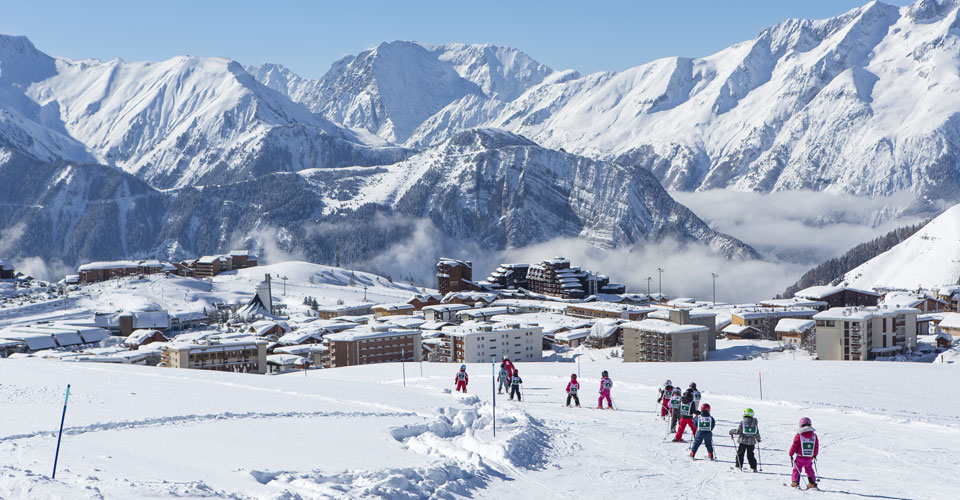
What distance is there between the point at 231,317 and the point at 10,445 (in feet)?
336

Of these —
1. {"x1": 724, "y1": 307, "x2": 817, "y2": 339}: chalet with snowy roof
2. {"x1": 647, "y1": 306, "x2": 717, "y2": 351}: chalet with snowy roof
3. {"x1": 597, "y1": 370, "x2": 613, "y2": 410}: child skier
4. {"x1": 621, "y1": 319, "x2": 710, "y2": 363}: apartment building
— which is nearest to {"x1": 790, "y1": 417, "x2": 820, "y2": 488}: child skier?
{"x1": 597, "y1": 370, "x2": 613, "y2": 410}: child skier

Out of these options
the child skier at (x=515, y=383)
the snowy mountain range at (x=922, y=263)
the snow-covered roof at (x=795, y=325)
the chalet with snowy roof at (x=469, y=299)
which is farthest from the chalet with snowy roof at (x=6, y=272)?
the snowy mountain range at (x=922, y=263)

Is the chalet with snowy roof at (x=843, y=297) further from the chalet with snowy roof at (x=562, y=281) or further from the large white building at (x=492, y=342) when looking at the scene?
the large white building at (x=492, y=342)

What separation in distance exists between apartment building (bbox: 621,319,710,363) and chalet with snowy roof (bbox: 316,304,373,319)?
162 feet

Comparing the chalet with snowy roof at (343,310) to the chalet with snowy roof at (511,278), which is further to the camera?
the chalet with snowy roof at (511,278)

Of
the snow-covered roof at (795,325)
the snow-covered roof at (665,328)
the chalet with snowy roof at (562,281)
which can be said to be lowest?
the snow-covered roof at (795,325)

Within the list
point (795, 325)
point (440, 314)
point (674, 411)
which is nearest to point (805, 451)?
point (674, 411)

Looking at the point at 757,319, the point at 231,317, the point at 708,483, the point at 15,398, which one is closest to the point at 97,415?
→ the point at 15,398

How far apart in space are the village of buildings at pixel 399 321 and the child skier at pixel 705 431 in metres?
50.4

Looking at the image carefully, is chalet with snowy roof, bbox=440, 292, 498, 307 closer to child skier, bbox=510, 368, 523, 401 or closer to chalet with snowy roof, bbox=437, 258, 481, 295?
chalet with snowy roof, bbox=437, 258, 481, 295

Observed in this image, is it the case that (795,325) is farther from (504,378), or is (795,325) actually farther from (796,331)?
(504,378)

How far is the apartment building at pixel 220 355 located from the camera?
68.6m

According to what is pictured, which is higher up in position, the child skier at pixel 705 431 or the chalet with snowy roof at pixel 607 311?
the child skier at pixel 705 431

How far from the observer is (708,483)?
54.0 ft
